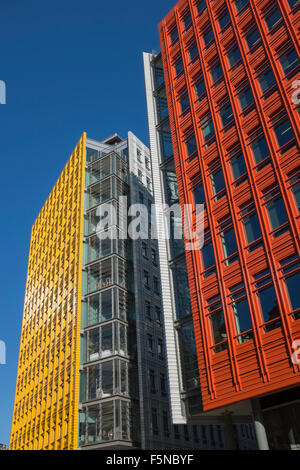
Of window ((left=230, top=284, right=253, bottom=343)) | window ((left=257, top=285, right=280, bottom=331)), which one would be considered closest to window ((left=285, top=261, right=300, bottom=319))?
window ((left=257, top=285, right=280, bottom=331))

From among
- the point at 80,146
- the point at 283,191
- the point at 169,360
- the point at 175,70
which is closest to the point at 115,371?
the point at 169,360

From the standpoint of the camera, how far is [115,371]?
139ft

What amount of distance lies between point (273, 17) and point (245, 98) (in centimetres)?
591

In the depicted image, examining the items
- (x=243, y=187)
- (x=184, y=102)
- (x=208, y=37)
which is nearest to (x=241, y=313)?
(x=243, y=187)

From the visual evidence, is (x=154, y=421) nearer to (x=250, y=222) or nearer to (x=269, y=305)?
(x=269, y=305)

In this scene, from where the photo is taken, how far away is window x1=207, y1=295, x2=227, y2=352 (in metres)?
26.2

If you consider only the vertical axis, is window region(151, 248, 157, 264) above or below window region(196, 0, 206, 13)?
below

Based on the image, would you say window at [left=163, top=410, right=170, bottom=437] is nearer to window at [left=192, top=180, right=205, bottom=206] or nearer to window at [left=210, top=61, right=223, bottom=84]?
window at [left=192, top=180, right=205, bottom=206]

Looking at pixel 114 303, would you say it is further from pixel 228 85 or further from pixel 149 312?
pixel 228 85

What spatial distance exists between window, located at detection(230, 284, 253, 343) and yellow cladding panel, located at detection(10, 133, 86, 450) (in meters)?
22.2

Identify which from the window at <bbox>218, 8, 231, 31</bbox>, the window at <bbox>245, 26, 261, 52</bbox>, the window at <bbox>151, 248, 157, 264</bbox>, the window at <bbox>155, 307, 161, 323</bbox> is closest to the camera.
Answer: the window at <bbox>245, 26, 261, 52</bbox>

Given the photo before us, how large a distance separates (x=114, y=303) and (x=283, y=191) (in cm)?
2482

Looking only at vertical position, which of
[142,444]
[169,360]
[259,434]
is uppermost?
[169,360]

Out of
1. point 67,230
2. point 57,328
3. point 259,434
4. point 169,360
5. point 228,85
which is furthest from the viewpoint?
point 67,230
